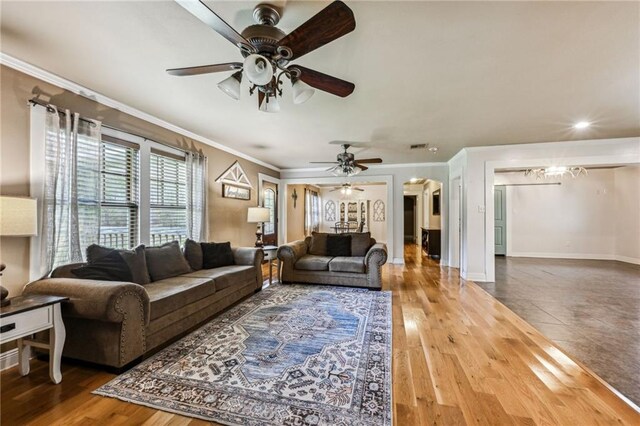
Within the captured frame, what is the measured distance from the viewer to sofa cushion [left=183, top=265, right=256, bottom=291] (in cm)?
317

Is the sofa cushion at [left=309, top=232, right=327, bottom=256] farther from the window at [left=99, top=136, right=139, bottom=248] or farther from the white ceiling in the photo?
the window at [left=99, top=136, right=139, bottom=248]

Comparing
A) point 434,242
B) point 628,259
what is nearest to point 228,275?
point 434,242

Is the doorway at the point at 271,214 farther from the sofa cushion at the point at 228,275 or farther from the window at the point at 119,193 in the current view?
the window at the point at 119,193

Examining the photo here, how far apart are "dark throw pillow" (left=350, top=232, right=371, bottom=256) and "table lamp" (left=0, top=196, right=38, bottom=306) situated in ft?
13.5

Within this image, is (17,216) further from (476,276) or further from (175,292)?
(476,276)

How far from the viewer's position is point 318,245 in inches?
203

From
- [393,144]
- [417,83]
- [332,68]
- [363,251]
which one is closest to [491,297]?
[363,251]

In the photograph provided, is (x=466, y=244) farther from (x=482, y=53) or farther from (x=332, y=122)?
(x=482, y=53)

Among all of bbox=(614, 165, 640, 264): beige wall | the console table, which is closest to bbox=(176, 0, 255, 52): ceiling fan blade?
the console table

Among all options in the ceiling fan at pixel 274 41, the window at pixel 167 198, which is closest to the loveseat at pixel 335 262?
Answer: the window at pixel 167 198

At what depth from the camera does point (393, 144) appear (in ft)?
15.9

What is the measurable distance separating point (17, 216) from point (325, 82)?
2.39 metres

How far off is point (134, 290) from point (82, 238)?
1.11 metres

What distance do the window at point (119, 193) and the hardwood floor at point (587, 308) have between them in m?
4.78
